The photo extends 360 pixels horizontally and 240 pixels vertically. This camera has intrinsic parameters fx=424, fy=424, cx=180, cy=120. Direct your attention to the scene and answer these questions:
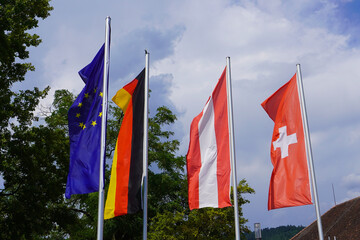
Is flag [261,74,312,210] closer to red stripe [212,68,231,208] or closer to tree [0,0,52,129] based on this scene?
red stripe [212,68,231,208]

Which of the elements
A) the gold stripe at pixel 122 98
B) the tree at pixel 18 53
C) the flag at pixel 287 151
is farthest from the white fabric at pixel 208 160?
the tree at pixel 18 53

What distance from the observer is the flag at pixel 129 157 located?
12.5 meters

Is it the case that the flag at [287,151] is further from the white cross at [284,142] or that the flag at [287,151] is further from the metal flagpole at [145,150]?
the metal flagpole at [145,150]

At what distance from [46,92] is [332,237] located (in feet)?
90.5

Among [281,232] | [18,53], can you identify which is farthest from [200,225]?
[281,232]

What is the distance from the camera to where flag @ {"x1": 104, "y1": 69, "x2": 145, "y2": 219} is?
41.0 ft

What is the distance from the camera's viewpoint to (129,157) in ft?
42.8

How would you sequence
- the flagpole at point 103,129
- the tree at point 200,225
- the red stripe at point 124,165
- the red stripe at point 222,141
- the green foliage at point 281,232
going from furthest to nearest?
the green foliage at point 281,232 < the tree at point 200,225 < the red stripe at point 222,141 < the red stripe at point 124,165 < the flagpole at point 103,129

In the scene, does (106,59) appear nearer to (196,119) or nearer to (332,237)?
(196,119)

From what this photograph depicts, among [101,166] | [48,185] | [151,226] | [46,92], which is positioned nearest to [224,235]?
[151,226]

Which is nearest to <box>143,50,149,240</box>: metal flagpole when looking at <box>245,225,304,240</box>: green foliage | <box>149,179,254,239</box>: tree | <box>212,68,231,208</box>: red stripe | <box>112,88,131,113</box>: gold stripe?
<box>112,88,131,113</box>: gold stripe

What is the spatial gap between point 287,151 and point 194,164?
3.02m

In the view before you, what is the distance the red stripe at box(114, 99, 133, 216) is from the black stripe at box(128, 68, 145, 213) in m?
0.11

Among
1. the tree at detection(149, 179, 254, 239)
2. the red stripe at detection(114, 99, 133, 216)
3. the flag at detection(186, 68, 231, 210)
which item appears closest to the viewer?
the red stripe at detection(114, 99, 133, 216)
